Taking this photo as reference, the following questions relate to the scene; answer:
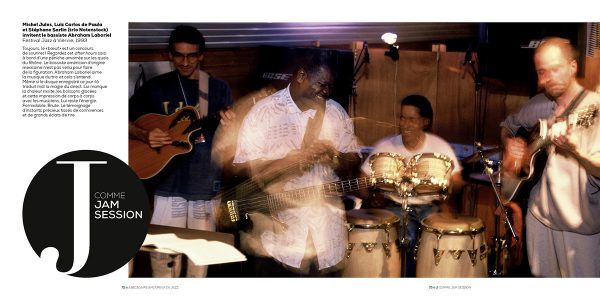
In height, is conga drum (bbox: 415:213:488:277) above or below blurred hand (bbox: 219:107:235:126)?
below

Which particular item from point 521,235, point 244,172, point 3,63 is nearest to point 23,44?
point 3,63

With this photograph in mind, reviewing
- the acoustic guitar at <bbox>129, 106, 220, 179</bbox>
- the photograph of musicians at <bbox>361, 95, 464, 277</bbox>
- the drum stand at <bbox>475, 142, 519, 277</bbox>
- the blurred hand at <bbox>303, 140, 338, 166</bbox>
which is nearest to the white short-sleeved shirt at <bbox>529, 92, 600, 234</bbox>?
the drum stand at <bbox>475, 142, 519, 277</bbox>

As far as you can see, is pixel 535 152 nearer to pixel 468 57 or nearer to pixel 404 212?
pixel 468 57

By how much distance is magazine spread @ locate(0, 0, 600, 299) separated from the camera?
509 cm

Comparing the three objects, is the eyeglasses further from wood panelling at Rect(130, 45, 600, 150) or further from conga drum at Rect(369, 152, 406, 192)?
conga drum at Rect(369, 152, 406, 192)

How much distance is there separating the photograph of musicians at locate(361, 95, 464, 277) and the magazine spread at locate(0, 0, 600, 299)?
0.06 ft

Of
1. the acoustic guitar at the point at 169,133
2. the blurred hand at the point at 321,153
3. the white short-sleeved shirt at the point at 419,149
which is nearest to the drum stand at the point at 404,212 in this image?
the white short-sleeved shirt at the point at 419,149

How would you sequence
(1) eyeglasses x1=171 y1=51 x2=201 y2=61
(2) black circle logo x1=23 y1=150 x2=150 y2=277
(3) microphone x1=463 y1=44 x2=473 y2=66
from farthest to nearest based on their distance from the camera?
(3) microphone x1=463 y1=44 x2=473 y2=66, (1) eyeglasses x1=171 y1=51 x2=201 y2=61, (2) black circle logo x1=23 y1=150 x2=150 y2=277

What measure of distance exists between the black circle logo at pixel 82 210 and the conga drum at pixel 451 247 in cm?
151

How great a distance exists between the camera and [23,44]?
5059mm

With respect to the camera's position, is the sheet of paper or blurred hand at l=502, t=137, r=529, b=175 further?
blurred hand at l=502, t=137, r=529, b=175
